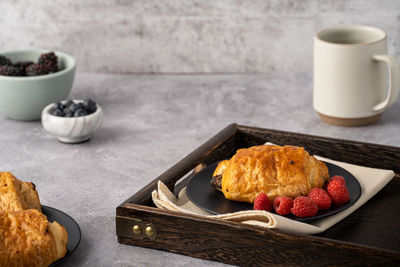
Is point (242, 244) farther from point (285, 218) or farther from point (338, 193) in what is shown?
point (338, 193)

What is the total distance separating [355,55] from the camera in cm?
147

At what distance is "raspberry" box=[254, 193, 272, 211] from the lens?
1014 millimetres

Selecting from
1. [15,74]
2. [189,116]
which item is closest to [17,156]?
[15,74]

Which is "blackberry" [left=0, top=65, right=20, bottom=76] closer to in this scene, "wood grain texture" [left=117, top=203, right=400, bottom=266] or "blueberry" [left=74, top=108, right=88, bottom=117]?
"blueberry" [left=74, top=108, right=88, bottom=117]

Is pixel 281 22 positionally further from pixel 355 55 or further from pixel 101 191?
pixel 101 191

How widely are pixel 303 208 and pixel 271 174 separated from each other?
9 cm

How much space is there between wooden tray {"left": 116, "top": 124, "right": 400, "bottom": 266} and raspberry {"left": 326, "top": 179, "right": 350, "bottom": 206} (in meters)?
0.03

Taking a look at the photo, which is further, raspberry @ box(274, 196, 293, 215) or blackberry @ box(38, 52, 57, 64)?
blackberry @ box(38, 52, 57, 64)

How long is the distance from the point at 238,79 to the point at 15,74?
67 centimetres

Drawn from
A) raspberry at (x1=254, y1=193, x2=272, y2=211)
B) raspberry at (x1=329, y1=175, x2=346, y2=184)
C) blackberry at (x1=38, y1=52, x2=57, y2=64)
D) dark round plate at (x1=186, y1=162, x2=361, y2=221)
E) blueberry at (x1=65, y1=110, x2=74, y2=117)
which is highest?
blackberry at (x1=38, y1=52, x2=57, y2=64)

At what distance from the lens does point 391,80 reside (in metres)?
1.50

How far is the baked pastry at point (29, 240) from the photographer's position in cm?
90

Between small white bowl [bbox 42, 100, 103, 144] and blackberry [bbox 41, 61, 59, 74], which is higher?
blackberry [bbox 41, 61, 59, 74]

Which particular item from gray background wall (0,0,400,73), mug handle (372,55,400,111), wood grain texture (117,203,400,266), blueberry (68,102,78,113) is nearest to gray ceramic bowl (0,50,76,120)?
blueberry (68,102,78,113)
